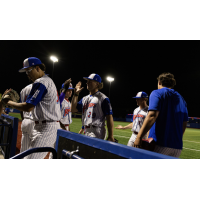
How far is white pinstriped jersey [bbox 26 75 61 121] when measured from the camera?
240 centimetres

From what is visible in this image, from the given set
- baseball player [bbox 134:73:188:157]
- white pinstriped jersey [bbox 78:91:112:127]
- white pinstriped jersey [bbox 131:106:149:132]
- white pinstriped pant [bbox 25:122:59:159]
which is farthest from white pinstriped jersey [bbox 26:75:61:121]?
white pinstriped jersey [bbox 131:106:149:132]

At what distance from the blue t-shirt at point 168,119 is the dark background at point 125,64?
27135mm

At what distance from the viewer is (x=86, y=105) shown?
3.70 metres

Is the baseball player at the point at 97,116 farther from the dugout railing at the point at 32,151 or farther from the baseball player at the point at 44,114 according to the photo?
the dugout railing at the point at 32,151

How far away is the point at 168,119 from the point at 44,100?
182cm

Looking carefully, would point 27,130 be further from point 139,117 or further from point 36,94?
point 139,117

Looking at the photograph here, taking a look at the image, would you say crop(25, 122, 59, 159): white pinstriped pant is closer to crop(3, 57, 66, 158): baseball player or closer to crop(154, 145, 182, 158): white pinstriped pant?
crop(3, 57, 66, 158): baseball player

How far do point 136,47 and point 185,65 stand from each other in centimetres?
971

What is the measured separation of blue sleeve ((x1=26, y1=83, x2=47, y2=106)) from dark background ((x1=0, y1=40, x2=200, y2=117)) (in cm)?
2767

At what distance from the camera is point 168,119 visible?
229cm

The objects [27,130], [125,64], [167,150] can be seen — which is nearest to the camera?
[167,150]

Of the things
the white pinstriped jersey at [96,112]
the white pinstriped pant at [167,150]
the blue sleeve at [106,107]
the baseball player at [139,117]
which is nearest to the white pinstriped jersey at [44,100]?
the white pinstriped jersey at [96,112]

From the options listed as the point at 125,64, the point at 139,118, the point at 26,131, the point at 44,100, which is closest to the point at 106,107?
the point at 44,100

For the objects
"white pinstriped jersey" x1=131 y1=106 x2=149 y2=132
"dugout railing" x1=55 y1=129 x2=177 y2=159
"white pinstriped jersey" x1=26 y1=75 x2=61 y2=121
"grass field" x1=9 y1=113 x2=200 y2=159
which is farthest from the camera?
"grass field" x1=9 y1=113 x2=200 y2=159
